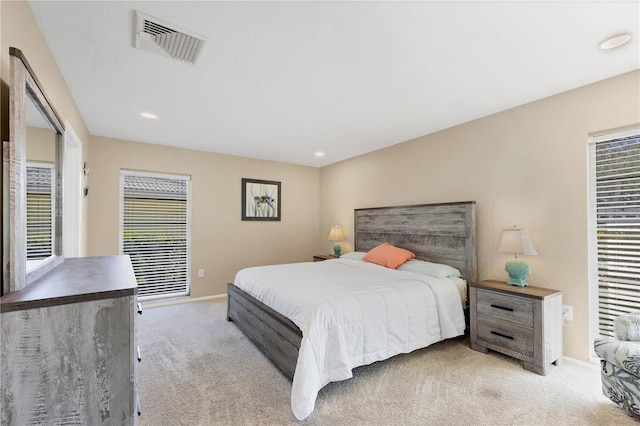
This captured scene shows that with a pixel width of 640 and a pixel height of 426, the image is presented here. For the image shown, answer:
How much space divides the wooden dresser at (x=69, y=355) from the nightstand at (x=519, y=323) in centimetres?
280

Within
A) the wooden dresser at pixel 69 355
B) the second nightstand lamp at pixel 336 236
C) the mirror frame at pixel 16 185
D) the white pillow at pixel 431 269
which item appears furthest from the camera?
the second nightstand lamp at pixel 336 236

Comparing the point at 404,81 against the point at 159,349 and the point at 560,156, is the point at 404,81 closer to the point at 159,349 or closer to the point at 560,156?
the point at 560,156

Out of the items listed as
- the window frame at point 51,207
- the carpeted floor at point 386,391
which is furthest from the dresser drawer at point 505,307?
the window frame at point 51,207

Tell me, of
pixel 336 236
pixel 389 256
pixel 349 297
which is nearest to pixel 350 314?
pixel 349 297

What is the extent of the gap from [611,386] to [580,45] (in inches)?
89.3

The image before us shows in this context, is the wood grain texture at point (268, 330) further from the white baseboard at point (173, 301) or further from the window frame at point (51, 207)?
the window frame at point (51, 207)

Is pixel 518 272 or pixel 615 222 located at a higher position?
pixel 615 222

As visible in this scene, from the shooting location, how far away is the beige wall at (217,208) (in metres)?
3.94

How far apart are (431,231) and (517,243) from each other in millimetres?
1017

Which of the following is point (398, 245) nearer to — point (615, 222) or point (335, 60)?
point (615, 222)

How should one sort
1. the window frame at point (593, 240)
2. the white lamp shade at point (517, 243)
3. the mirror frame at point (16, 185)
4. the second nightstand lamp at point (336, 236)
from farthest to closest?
the second nightstand lamp at point (336, 236), the white lamp shade at point (517, 243), the window frame at point (593, 240), the mirror frame at point (16, 185)

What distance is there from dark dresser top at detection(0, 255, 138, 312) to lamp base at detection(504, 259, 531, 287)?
298 centimetres

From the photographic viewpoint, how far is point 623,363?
5.87 feet

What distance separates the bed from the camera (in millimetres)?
2076
